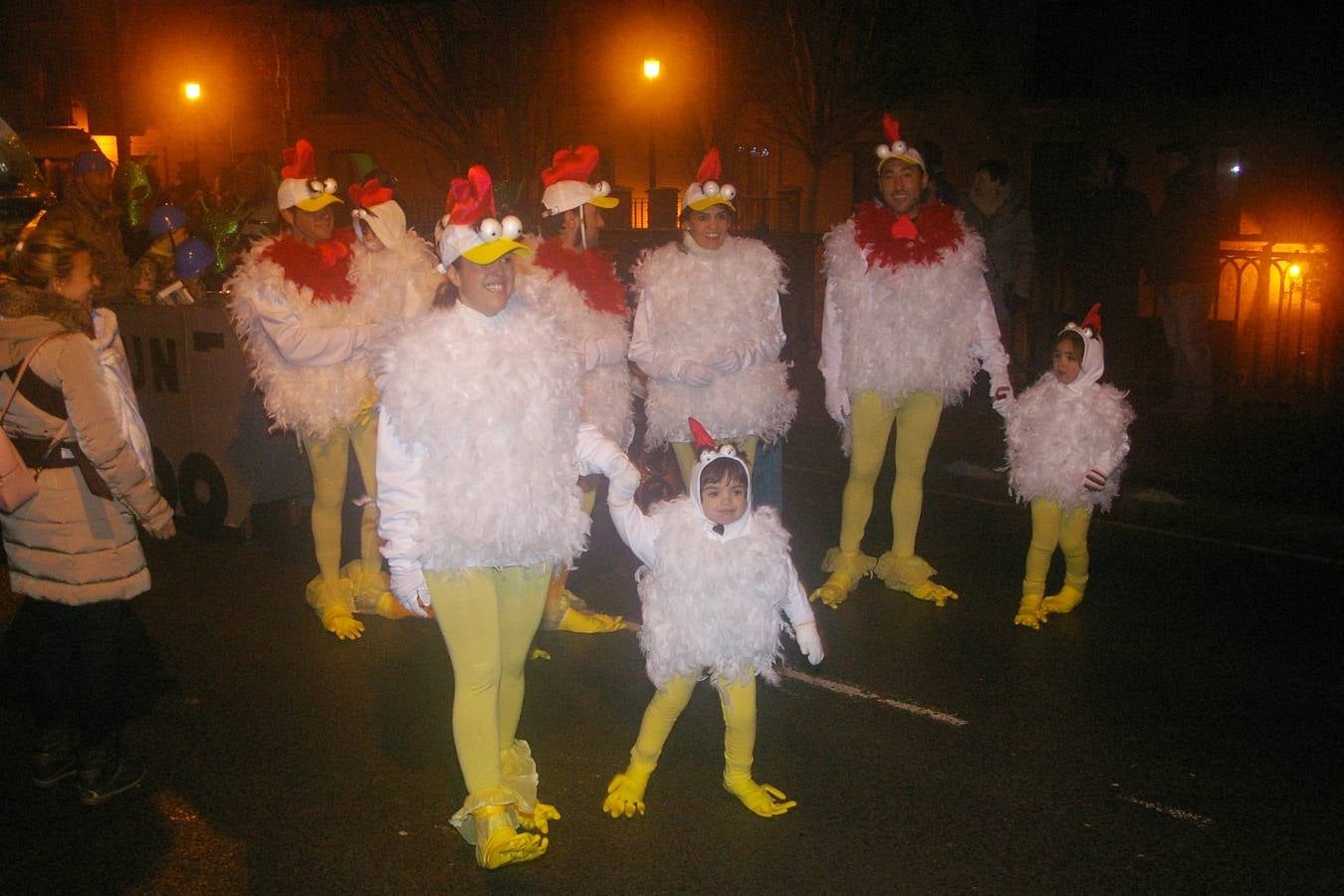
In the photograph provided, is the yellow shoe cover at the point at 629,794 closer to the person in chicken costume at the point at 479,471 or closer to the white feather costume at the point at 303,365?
the person in chicken costume at the point at 479,471

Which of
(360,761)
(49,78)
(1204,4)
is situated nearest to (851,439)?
(360,761)

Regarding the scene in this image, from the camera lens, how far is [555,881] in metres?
4.02

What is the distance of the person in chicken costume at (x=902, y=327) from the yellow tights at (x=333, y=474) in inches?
94.1

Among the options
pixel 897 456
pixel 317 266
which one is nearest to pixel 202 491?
pixel 317 266

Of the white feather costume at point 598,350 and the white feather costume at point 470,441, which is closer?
the white feather costume at point 470,441

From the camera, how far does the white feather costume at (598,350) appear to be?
19.4 feet

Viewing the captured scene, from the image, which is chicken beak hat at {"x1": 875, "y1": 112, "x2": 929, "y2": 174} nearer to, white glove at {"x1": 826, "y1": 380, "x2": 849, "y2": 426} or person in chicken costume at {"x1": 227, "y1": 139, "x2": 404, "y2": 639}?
white glove at {"x1": 826, "y1": 380, "x2": 849, "y2": 426}

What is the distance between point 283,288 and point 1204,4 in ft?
65.8

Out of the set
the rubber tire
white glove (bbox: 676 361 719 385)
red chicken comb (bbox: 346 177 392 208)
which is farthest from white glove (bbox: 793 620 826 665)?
the rubber tire

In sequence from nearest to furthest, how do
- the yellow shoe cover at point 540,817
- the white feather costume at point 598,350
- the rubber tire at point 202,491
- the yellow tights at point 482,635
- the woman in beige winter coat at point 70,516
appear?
the yellow tights at point 482,635
the yellow shoe cover at point 540,817
the woman in beige winter coat at point 70,516
the white feather costume at point 598,350
the rubber tire at point 202,491

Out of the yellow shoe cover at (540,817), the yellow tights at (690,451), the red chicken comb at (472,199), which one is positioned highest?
the red chicken comb at (472,199)

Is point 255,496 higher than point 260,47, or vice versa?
point 260,47

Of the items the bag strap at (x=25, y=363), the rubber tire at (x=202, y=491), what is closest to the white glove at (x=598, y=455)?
the bag strap at (x=25, y=363)

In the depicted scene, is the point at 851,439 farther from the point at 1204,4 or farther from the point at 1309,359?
the point at 1204,4
